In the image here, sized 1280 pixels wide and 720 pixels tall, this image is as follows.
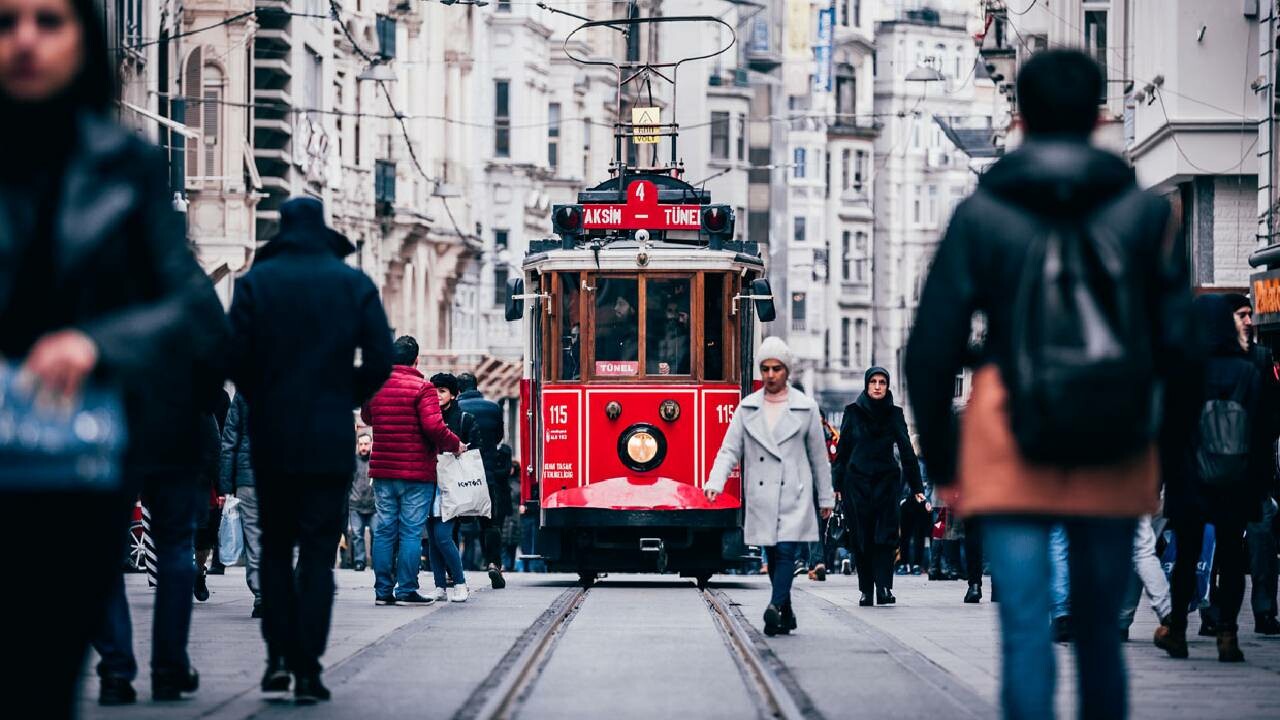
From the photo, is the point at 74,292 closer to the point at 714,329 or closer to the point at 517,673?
the point at 517,673

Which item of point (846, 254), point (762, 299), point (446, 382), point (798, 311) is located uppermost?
point (846, 254)

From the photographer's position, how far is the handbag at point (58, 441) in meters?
4.57

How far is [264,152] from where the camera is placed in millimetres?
44250

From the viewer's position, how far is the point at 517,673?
1122cm

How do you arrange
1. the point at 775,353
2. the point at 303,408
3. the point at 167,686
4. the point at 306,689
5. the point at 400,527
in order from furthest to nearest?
1. the point at 400,527
2. the point at 775,353
3. the point at 167,686
4. the point at 306,689
5. the point at 303,408

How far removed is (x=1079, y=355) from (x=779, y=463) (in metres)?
8.13

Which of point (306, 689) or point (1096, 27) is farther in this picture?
point (1096, 27)

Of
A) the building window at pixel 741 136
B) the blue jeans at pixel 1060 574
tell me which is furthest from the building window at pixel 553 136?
the blue jeans at pixel 1060 574

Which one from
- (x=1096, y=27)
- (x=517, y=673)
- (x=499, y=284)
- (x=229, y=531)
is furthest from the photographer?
(x=499, y=284)

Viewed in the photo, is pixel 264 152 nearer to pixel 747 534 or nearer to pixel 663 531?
pixel 663 531

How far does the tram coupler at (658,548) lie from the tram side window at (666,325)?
1.52 meters

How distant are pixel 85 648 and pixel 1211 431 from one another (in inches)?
337

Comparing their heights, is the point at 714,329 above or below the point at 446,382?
above

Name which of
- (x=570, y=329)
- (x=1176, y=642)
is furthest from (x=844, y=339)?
(x=1176, y=642)
